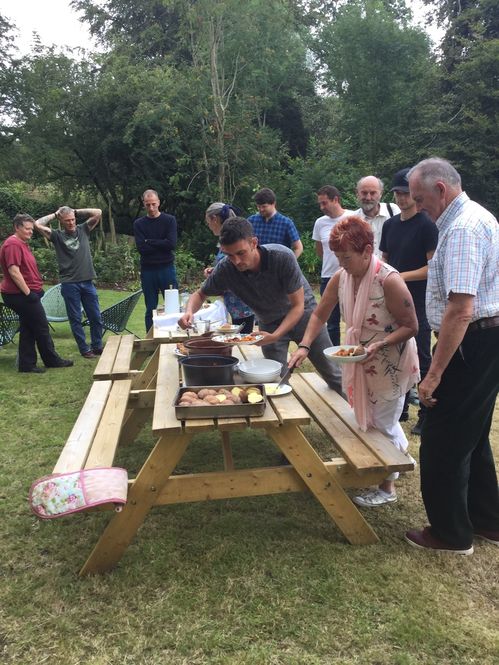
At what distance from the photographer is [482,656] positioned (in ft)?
6.00

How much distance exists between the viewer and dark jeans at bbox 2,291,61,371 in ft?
18.0

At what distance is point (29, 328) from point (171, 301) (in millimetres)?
2158

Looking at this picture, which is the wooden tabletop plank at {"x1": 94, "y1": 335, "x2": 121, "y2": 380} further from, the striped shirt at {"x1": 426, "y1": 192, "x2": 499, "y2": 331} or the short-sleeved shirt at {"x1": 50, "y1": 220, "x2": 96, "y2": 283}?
the striped shirt at {"x1": 426, "y1": 192, "x2": 499, "y2": 331}

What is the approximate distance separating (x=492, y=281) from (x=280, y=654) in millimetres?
1678

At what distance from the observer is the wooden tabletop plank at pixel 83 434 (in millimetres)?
2193

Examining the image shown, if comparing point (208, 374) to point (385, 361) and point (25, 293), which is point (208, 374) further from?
point (25, 293)

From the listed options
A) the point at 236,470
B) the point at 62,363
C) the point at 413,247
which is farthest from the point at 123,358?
the point at 413,247

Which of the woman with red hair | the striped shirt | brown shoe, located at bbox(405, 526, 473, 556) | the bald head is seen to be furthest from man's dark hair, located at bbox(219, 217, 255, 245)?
the bald head

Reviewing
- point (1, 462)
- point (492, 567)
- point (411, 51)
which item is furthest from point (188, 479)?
point (411, 51)

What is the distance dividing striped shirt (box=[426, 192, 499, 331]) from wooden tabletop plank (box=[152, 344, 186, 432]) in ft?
4.13

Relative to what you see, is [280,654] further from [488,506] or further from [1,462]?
[1,462]

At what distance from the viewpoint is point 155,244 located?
19.2 feet

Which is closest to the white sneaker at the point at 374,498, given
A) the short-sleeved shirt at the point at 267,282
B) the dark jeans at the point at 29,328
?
the short-sleeved shirt at the point at 267,282

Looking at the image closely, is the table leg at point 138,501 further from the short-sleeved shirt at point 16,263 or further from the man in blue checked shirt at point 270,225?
the short-sleeved shirt at point 16,263
